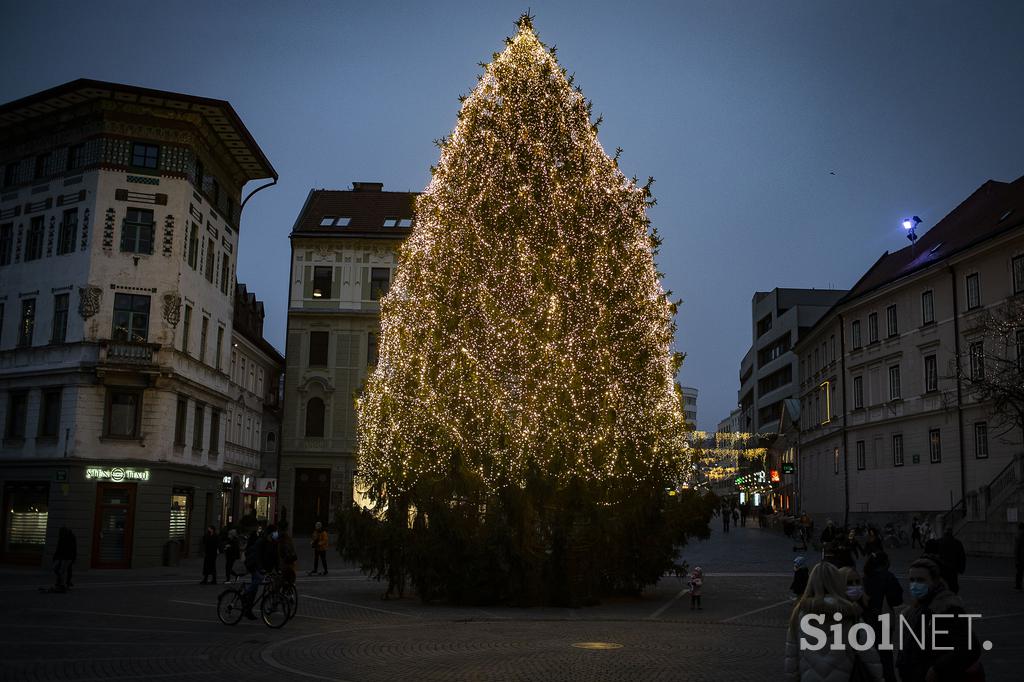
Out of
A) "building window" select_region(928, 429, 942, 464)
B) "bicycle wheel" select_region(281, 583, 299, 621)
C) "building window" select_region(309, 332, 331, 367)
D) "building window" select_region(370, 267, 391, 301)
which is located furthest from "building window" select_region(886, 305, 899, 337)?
"bicycle wheel" select_region(281, 583, 299, 621)

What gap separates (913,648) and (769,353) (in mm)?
98401

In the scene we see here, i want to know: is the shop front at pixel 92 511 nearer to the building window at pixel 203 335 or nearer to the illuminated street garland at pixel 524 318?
the building window at pixel 203 335

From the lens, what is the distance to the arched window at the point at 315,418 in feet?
195

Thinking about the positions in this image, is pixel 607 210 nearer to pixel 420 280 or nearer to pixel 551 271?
pixel 551 271

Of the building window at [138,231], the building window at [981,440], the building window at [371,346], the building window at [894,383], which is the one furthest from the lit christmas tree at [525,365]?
the building window at [371,346]

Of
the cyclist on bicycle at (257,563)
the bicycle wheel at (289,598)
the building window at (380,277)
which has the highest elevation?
the building window at (380,277)

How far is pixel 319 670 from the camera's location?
1322cm

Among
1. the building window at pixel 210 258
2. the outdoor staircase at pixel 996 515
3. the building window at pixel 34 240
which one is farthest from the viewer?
the building window at pixel 210 258

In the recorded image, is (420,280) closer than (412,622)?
No

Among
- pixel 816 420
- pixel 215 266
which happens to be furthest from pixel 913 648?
pixel 816 420

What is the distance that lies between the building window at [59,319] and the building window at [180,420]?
4.91 m

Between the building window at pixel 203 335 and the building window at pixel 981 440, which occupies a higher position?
the building window at pixel 203 335

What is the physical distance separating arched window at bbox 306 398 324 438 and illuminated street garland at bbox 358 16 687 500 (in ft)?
109

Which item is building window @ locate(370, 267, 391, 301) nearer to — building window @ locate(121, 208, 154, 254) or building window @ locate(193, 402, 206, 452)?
building window @ locate(193, 402, 206, 452)
